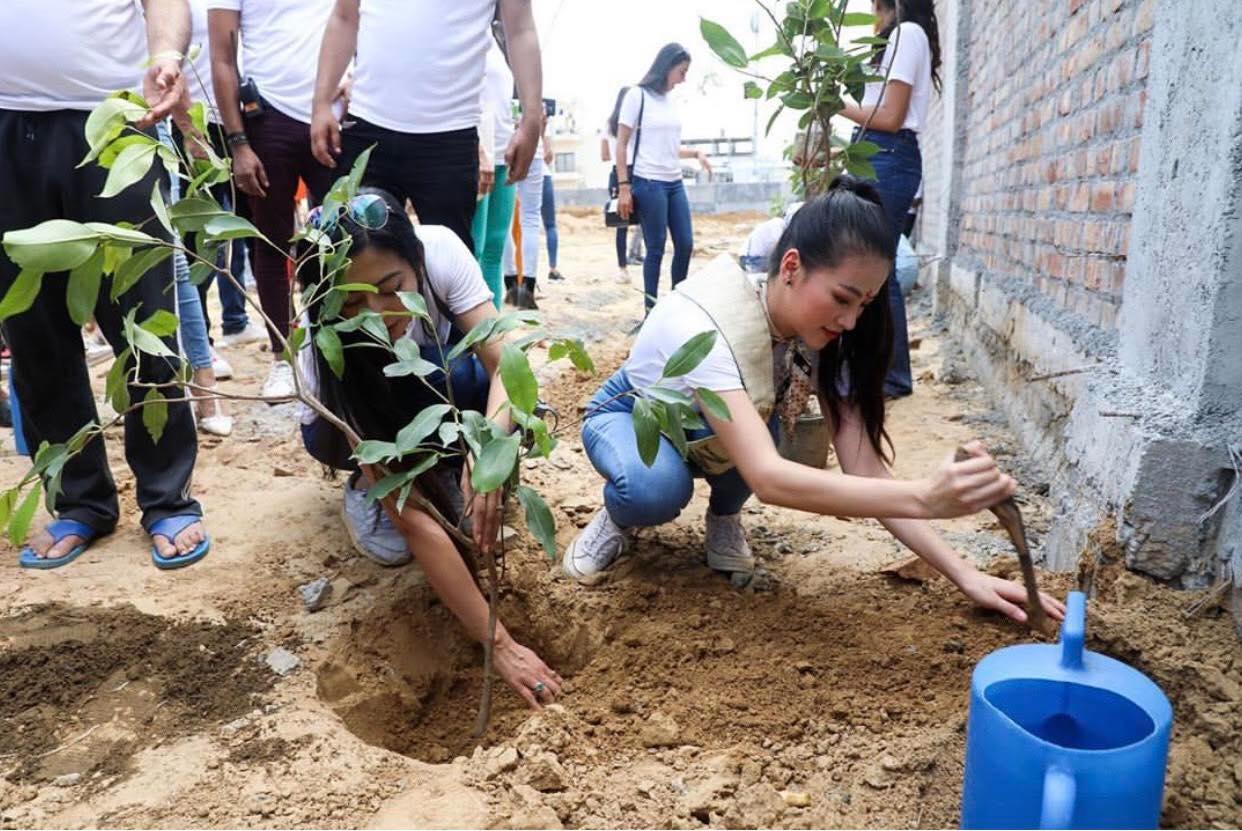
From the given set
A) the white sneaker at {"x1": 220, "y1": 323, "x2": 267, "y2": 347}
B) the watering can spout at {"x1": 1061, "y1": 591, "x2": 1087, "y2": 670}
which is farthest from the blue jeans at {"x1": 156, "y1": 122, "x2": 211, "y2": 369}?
the watering can spout at {"x1": 1061, "y1": 591, "x2": 1087, "y2": 670}

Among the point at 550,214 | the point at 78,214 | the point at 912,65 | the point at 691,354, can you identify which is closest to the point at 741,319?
the point at 691,354

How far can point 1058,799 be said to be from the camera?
A: 798 millimetres

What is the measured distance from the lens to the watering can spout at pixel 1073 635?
92 cm

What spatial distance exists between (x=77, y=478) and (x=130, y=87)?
3.03ft

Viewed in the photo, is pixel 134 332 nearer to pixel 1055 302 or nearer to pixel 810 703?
pixel 810 703

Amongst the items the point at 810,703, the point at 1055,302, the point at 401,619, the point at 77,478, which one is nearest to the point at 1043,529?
the point at 1055,302

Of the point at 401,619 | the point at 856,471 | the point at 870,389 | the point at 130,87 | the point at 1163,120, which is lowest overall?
the point at 401,619

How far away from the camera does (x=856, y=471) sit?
5.86 feet

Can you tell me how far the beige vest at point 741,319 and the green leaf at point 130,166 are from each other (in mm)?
923

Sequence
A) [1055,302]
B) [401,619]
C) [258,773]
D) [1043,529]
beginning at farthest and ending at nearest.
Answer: [1055,302] → [1043,529] → [401,619] → [258,773]

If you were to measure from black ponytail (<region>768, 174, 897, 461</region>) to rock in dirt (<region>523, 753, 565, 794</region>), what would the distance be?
0.91 meters

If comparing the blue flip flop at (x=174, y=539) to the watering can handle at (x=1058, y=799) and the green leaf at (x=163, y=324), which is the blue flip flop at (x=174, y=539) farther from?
the watering can handle at (x=1058, y=799)

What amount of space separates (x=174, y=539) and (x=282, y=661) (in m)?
0.57

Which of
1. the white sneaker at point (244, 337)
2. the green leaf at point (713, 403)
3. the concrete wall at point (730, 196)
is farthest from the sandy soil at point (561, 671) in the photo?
the concrete wall at point (730, 196)
